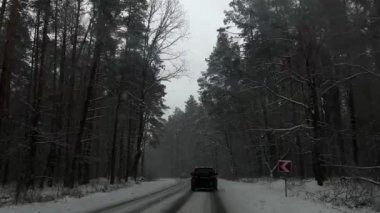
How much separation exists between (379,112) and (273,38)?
7.33m

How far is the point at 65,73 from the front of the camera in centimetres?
3438

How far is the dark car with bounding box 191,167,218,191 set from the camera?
105ft

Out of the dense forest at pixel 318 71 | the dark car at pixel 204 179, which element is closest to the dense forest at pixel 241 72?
the dense forest at pixel 318 71

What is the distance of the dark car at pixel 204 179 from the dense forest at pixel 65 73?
725 centimetres

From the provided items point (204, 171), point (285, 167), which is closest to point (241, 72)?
point (204, 171)

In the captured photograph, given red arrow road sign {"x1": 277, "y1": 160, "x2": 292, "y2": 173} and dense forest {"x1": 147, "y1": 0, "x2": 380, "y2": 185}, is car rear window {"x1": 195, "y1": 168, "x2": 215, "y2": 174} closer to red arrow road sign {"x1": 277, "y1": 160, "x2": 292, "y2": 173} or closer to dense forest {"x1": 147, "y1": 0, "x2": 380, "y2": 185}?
dense forest {"x1": 147, "y1": 0, "x2": 380, "y2": 185}

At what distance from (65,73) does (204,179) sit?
13.7 m

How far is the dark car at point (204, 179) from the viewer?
3198 centimetres

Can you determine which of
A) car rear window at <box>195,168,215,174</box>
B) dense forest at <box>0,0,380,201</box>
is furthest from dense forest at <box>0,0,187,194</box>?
car rear window at <box>195,168,215,174</box>

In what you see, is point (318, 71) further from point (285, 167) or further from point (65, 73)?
point (65, 73)

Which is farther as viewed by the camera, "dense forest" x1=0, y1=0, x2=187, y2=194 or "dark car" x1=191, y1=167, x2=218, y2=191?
"dark car" x1=191, y1=167, x2=218, y2=191

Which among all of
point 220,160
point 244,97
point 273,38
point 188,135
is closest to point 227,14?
point 244,97

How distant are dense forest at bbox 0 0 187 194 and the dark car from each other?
7248mm

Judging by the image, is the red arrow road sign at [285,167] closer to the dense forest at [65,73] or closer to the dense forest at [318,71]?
the dense forest at [318,71]
